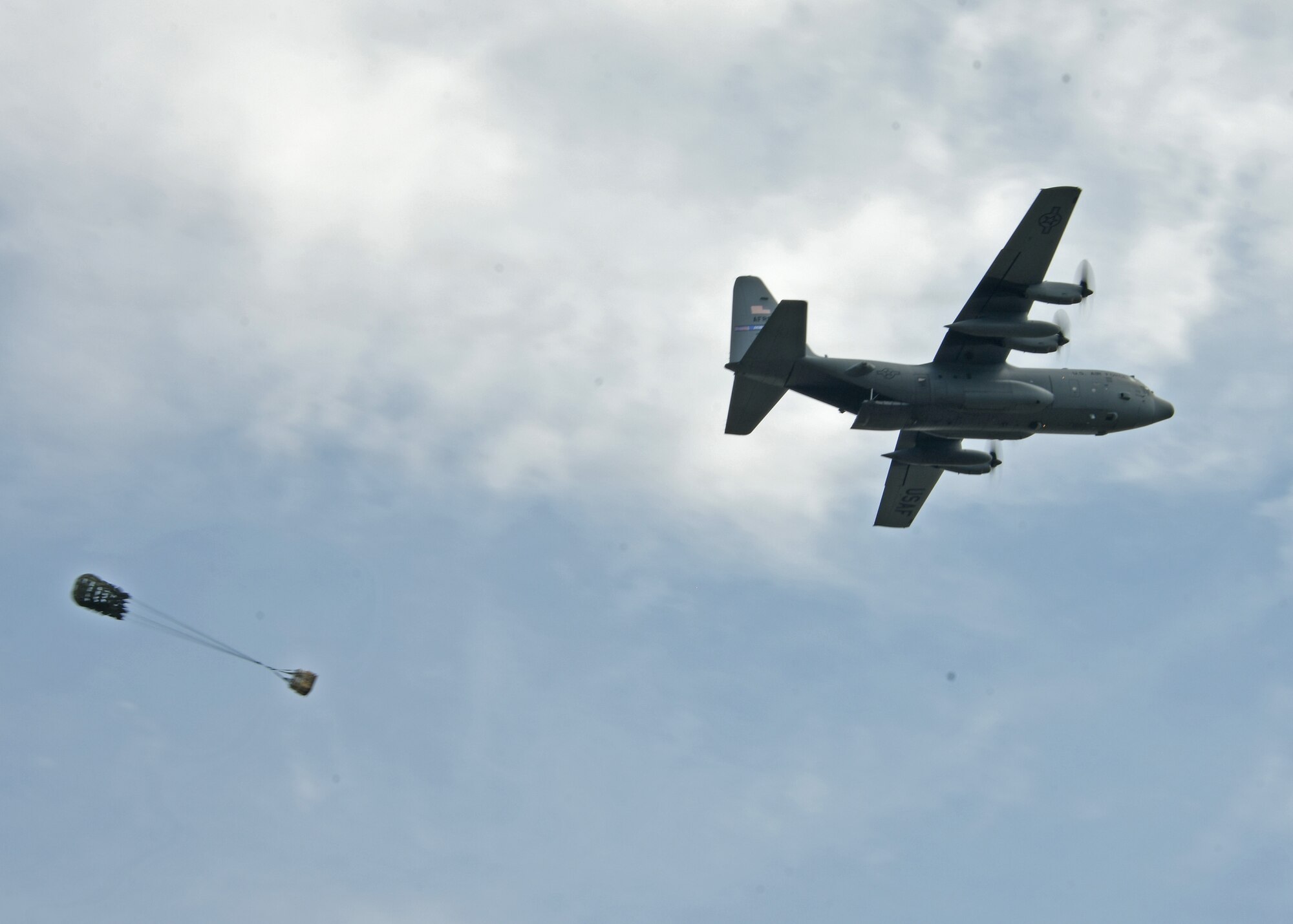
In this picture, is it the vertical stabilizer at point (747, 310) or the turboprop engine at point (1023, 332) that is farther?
the vertical stabilizer at point (747, 310)

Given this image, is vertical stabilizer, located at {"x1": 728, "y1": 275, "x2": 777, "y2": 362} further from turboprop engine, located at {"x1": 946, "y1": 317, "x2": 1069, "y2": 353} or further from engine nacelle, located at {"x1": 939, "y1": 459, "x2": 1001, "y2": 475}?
engine nacelle, located at {"x1": 939, "y1": 459, "x2": 1001, "y2": 475}

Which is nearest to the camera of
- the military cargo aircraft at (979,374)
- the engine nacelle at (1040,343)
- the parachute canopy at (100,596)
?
the parachute canopy at (100,596)

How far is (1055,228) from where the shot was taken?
3591 cm

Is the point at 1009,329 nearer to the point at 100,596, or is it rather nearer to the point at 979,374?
the point at 979,374

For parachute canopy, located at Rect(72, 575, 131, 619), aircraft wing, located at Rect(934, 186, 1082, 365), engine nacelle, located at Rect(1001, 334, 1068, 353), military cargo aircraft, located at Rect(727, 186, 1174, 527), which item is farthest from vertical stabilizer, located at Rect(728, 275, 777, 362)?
parachute canopy, located at Rect(72, 575, 131, 619)

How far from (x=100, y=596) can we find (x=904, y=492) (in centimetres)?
2959

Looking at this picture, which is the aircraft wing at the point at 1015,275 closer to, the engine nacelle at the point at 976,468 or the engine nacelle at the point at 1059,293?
the engine nacelle at the point at 1059,293

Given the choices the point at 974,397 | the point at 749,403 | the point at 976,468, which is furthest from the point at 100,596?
the point at 976,468

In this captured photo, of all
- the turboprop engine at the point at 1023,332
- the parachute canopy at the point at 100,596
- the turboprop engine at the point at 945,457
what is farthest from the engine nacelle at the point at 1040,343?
the parachute canopy at the point at 100,596

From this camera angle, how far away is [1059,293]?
36594 mm

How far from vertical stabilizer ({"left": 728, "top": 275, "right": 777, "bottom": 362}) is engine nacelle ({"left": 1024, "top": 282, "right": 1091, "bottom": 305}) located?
8745 millimetres

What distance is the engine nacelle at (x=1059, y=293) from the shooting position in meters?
36.6

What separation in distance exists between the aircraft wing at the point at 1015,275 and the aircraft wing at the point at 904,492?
24.4 ft

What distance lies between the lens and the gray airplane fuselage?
3759 cm
